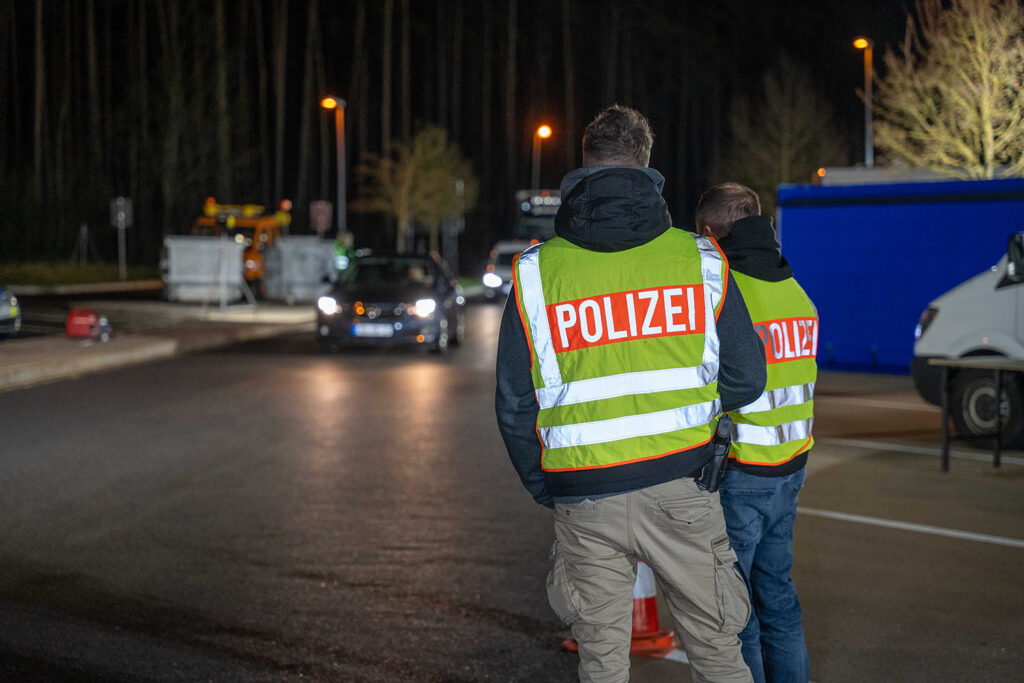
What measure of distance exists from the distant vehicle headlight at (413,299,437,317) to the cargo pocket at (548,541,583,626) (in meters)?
15.2

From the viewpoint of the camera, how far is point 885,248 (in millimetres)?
16453

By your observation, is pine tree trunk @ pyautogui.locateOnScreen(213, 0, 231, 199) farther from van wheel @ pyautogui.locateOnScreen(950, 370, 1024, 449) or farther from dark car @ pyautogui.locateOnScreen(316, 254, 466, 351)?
van wheel @ pyautogui.locateOnScreen(950, 370, 1024, 449)

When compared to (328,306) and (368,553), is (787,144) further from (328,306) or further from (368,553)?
(368,553)

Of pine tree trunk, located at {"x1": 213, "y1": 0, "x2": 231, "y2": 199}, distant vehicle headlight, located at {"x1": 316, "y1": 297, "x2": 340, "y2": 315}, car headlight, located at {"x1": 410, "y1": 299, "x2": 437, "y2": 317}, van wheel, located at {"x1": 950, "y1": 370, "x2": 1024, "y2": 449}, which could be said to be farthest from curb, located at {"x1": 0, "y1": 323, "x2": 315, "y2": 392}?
pine tree trunk, located at {"x1": 213, "y1": 0, "x2": 231, "y2": 199}

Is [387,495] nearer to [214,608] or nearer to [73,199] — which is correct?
[214,608]

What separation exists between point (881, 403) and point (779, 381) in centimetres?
1021

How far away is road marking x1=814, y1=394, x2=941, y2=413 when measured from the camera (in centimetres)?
1314

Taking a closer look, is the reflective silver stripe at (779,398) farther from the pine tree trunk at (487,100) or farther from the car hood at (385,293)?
the pine tree trunk at (487,100)

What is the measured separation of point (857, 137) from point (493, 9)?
22.7 meters

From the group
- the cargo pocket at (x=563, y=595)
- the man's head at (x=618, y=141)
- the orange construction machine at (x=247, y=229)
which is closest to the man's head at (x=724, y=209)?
the man's head at (x=618, y=141)

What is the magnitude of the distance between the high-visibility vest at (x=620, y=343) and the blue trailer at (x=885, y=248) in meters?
13.1

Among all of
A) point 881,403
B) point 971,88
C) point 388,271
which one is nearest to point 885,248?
point 881,403

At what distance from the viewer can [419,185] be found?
58000 mm

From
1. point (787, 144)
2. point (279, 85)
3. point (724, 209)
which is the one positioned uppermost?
point (279, 85)
